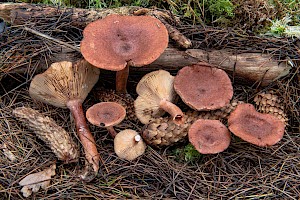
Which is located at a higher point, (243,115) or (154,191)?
(243,115)

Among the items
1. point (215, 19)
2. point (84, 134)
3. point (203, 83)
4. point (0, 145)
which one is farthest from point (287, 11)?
point (0, 145)

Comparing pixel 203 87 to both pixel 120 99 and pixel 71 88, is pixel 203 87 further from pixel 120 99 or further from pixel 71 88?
pixel 71 88

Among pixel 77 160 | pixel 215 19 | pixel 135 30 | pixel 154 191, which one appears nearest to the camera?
pixel 154 191

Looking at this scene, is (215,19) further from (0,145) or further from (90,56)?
(0,145)

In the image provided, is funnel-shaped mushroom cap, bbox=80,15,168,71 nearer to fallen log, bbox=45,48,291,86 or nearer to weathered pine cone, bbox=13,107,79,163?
fallen log, bbox=45,48,291,86

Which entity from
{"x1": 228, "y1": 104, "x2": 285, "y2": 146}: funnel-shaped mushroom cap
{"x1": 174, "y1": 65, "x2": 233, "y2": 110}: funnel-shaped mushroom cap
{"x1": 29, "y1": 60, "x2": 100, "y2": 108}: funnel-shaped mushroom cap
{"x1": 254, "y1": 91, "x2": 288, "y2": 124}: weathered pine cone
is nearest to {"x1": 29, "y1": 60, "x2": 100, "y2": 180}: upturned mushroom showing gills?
{"x1": 29, "y1": 60, "x2": 100, "y2": 108}: funnel-shaped mushroom cap

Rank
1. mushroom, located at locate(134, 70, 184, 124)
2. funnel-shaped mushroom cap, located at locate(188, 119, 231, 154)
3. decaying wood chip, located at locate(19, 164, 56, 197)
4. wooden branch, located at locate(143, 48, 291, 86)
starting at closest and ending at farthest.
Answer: decaying wood chip, located at locate(19, 164, 56, 197) → funnel-shaped mushroom cap, located at locate(188, 119, 231, 154) → mushroom, located at locate(134, 70, 184, 124) → wooden branch, located at locate(143, 48, 291, 86)
